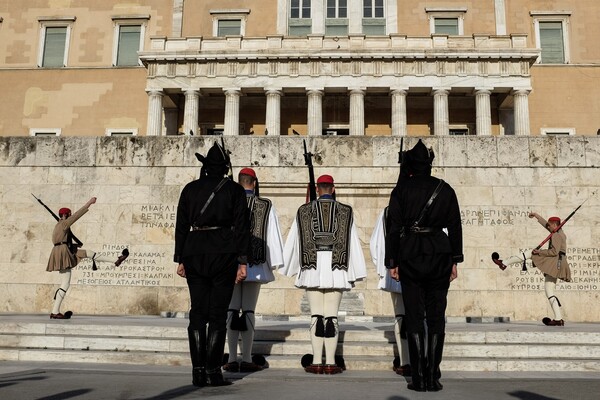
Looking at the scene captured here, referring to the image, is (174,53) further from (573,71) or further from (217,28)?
(573,71)

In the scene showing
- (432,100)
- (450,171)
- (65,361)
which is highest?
(432,100)

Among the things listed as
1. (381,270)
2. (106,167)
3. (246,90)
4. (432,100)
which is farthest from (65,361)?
(432,100)

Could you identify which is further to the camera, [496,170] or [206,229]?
[496,170]

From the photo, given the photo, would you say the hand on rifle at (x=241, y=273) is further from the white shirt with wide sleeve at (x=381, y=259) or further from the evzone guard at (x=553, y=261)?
the evzone guard at (x=553, y=261)

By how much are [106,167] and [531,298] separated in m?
10.3

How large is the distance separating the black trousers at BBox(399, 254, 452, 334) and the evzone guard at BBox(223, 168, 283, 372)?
183cm

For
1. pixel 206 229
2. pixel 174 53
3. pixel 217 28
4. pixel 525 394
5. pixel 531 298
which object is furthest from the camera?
pixel 217 28

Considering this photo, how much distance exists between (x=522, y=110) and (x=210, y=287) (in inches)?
1211

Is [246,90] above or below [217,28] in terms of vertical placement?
below

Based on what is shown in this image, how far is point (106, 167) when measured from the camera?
1371 cm

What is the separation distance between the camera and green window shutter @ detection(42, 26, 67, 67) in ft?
124

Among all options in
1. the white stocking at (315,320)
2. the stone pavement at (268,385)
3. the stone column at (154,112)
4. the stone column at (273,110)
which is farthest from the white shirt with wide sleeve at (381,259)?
the stone column at (154,112)

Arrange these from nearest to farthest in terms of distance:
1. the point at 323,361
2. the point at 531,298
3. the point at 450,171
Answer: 1. the point at 323,361
2. the point at 531,298
3. the point at 450,171

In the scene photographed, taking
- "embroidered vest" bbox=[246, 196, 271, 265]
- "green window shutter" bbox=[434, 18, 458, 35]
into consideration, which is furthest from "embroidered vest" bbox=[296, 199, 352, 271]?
"green window shutter" bbox=[434, 18, 458, 35]
